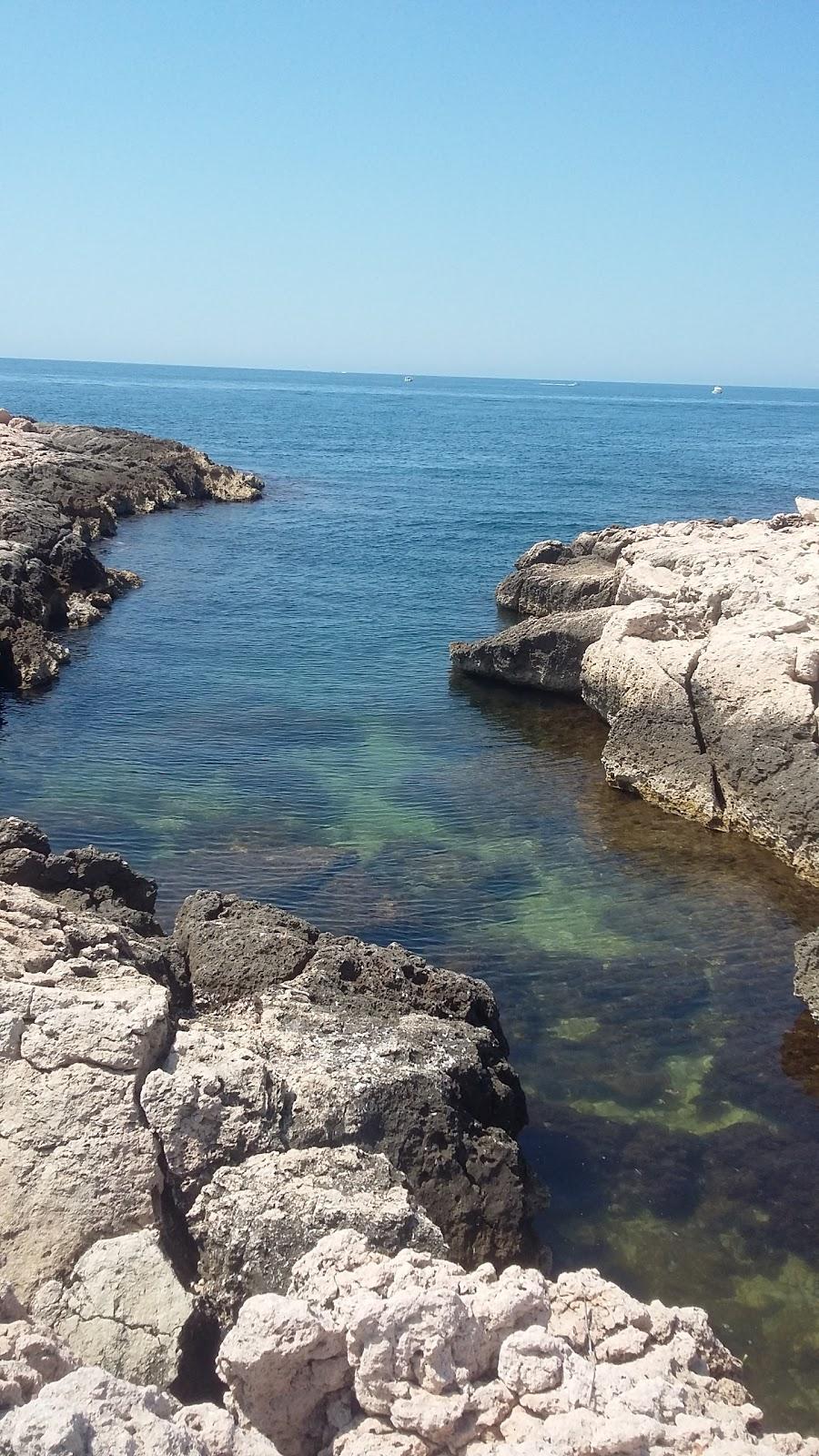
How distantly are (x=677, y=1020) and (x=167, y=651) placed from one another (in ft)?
65.7

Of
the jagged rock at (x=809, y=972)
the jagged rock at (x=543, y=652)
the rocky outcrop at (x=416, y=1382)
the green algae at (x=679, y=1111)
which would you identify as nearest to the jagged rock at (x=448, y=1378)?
the rocky outcrop at (x=416, y=1382)

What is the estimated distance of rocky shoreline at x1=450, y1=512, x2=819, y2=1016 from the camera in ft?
58.7

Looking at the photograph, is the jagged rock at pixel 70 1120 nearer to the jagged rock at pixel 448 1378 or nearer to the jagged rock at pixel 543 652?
the jagged rock at pixel 448 1378

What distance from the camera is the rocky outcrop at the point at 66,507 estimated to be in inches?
1126

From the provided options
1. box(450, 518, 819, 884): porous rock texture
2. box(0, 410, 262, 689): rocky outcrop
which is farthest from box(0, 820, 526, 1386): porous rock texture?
box(0, 410, 262, 689): rocky outcrop

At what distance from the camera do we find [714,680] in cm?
1930

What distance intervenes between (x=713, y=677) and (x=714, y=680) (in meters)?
0.07

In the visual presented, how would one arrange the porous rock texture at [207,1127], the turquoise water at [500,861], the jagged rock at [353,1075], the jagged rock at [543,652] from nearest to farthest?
the porous rock texture at [207,1127] < the jagged rock at [353,1075] < the turquoise water at [500,861] < the jagged rock at [543,652]

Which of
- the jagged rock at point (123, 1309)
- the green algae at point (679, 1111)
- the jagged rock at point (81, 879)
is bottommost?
the green algae at point (679, 1111)

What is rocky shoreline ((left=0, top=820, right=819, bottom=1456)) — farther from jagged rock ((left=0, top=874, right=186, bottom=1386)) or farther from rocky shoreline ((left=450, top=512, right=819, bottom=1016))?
rocky shoreline ((left=450, top=512, right=819, bottom=1016))

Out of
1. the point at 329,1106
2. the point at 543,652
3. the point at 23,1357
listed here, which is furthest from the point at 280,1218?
the point at 543,652

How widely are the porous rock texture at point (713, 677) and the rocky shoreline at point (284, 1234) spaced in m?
8.30

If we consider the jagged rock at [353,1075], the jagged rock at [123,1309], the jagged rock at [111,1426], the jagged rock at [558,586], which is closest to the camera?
the jagged rock at [111,1426]

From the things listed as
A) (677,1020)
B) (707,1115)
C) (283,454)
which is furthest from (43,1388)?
(283,454)
